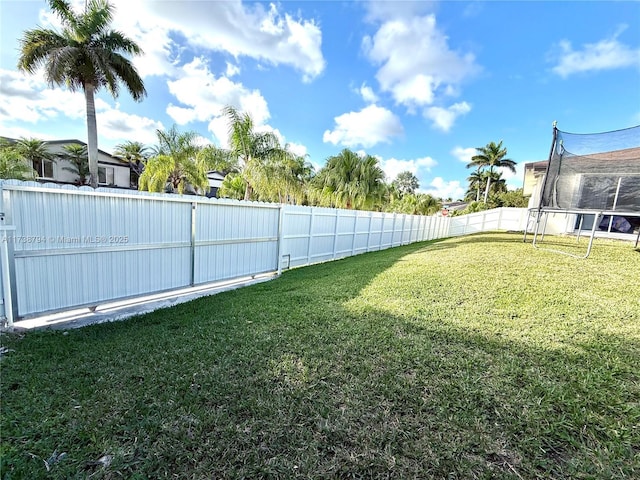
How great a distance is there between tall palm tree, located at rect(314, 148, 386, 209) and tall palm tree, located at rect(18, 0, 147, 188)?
1083 cm

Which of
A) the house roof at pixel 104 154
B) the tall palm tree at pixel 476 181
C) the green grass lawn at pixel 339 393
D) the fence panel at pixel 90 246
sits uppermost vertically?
the tall palm tree at pixel 476 181

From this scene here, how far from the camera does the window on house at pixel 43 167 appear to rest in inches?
779

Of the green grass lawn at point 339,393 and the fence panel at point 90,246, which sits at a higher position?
the fence panel at point 90,246

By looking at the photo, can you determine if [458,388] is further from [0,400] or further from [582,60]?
[582,60]

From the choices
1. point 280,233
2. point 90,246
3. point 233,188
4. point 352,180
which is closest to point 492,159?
point 352,180

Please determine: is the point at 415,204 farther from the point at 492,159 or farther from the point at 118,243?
the point at 118,243

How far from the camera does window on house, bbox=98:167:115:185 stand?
21.9 metres

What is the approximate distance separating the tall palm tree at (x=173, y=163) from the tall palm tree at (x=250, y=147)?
3647 mm

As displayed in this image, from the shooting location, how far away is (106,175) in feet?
73.1

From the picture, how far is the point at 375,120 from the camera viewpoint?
18234 mm

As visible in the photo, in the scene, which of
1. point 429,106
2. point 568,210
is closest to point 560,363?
point 568,210

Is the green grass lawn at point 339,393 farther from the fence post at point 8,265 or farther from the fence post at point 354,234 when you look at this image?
the fence post at point 354,234

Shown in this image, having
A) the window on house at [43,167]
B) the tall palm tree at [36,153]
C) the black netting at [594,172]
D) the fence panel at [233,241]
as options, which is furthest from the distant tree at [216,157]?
the window on house at [43,167]

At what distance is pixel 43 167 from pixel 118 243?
2459 centimetres
